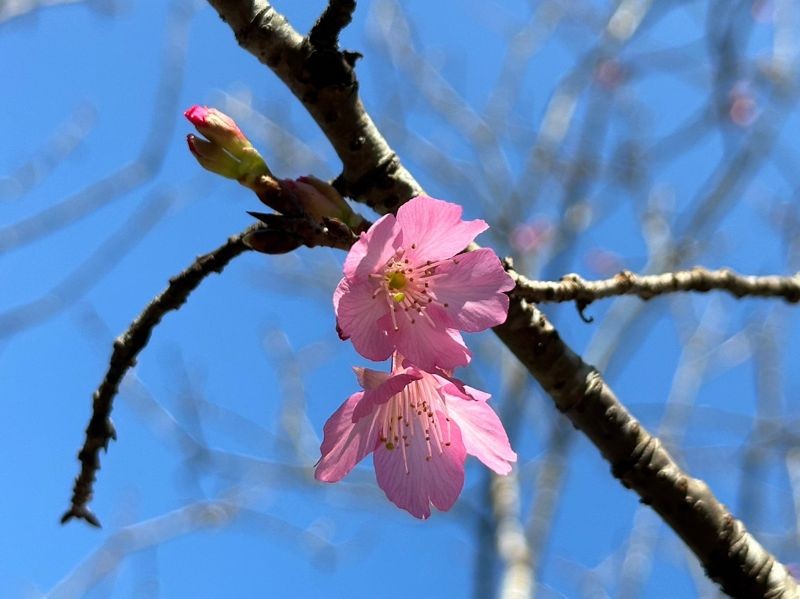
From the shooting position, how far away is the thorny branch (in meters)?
0.98

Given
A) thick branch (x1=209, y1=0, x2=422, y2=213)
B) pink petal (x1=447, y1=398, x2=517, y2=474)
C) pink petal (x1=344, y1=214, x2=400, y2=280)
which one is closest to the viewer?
pink petal (x1=344, y1=214, x2=400, y2=280)

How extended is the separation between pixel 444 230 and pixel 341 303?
0.19 meters

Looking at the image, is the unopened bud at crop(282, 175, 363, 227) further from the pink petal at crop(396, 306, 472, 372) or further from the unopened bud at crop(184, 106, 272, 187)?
the pink petal at crop(396, 306, 472, 372)

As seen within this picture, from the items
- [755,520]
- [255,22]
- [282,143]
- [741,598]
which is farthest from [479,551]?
[282,143]

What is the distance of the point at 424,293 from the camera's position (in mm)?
1050

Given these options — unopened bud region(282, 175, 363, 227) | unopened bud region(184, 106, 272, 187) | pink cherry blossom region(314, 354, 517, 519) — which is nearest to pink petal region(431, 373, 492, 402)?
pink cherry blossom region(314, 354, 517, 519)

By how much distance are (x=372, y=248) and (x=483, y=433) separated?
399 millimetres

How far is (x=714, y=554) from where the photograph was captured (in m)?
1.04

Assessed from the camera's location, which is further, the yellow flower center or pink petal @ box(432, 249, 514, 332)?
the yellow flower center

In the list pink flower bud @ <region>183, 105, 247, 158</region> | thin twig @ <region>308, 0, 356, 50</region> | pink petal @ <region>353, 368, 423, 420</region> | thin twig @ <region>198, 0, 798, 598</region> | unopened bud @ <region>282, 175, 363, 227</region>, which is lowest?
pink petal @ <region>353, 368, 423, 420</region>

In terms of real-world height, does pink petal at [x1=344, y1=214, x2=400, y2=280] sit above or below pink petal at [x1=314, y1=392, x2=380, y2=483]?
above

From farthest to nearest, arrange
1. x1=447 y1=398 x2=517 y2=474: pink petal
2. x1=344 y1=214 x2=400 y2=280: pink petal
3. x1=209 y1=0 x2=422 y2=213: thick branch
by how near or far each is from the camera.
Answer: x1=447 y1=398 x2=517 y2=474: pink petal < x1=209 y1=0 x2=422 y2=213: thick branch < x1=344 y1=214 x2=400 y2=280: pink petal

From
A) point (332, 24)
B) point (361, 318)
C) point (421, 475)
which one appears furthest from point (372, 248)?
point (421, 475)

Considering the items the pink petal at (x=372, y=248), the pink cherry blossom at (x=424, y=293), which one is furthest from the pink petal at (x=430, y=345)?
the pink petal at (x=372, y=248)
